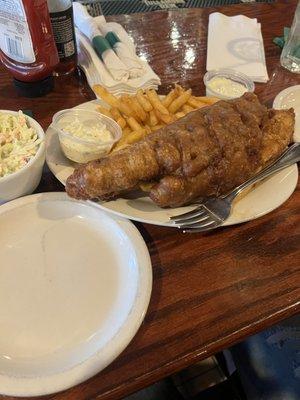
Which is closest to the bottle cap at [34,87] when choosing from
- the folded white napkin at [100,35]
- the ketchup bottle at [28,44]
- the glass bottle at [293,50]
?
the ketchup bottle at [28,44]

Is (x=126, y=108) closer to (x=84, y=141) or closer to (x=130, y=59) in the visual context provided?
(x=84, y=141)

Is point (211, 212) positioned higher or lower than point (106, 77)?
lower

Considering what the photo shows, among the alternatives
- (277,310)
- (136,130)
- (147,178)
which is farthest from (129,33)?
(277,310)

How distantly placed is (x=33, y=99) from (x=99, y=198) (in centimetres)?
60

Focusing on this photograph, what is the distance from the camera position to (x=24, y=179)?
2.97ft

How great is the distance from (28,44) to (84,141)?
0.41 metres

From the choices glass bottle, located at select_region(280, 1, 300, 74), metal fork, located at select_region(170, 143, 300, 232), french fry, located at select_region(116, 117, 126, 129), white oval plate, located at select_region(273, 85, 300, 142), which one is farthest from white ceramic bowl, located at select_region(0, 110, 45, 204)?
glass bottle, located at select_region(280, 1, 300, 74)

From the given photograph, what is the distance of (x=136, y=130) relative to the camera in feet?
3.61

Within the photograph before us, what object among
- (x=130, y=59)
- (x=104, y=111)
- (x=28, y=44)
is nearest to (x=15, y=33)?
(x=28, y=44)

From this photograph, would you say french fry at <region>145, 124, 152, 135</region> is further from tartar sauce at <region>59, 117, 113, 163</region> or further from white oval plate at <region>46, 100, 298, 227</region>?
white oval plate at <region>46, 100, 298, 227</region>

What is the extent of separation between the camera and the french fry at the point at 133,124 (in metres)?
1.11

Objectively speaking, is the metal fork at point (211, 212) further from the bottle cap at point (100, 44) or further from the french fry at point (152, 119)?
the bottle cap at point (100, 44)

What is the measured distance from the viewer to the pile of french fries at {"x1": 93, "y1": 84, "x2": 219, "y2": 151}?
113cm

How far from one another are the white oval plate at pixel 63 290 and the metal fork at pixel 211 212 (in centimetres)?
13
